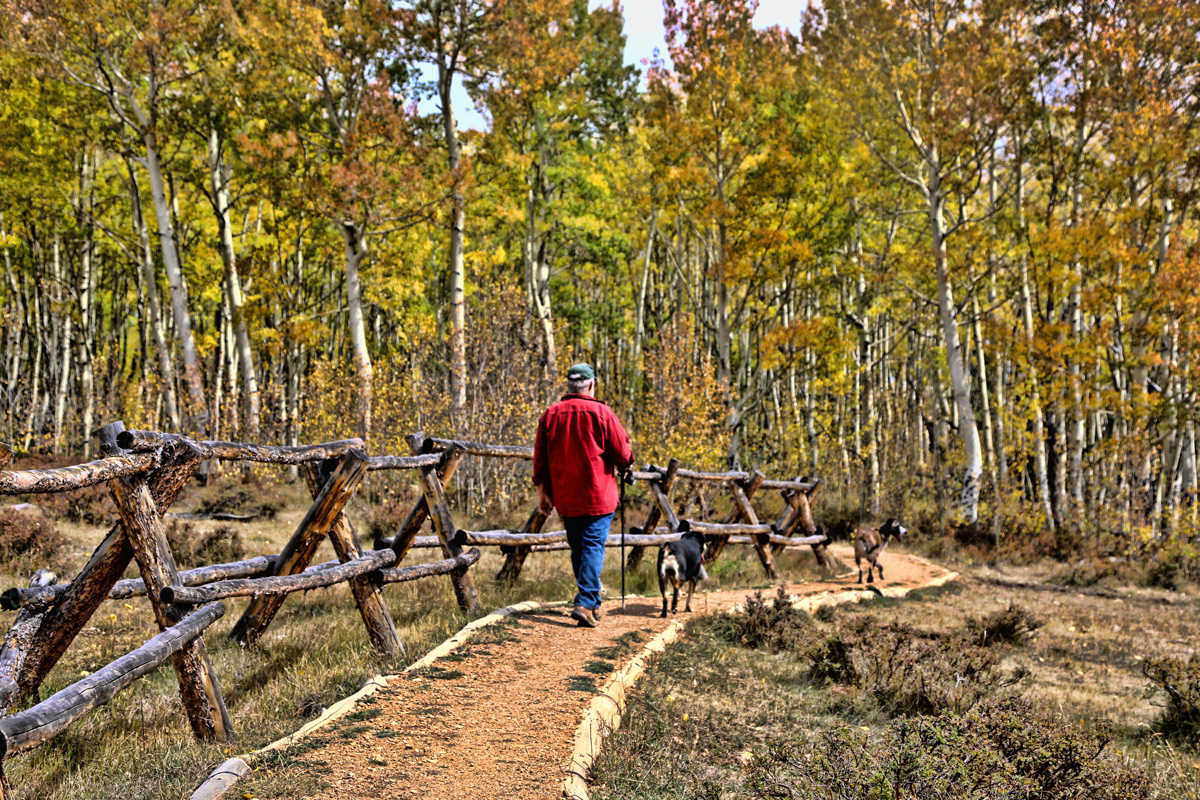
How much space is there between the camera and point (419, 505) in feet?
23.2

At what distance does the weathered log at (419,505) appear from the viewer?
6.92 m

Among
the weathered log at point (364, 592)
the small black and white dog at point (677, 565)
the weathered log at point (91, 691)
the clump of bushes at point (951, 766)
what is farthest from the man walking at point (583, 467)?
the weathered log at point (91, 691)

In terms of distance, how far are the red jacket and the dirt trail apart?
109cm

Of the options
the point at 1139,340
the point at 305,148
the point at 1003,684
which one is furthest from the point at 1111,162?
Result: the point at 305,148

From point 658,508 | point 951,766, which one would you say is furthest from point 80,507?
point 951,766

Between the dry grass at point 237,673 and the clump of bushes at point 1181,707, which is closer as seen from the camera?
the dry grass at point 237,673

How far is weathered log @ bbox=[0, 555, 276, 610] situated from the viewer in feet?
13.3

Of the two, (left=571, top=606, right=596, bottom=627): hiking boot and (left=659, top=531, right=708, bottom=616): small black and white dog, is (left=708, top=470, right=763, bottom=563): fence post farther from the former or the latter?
(left=571, top=606, right=596, bottom=627): hiking boot

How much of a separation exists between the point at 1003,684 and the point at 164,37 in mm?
19073

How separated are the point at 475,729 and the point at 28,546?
7.69 m

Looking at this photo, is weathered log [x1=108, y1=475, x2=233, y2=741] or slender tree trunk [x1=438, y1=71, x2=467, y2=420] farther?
slender tree trunk [x1=438, y1=71, x2=467, y2=420]

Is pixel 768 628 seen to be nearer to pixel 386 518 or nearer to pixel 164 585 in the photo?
pixel 164 585

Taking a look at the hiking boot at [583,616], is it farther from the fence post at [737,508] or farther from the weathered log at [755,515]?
the weathered log at [755,515]

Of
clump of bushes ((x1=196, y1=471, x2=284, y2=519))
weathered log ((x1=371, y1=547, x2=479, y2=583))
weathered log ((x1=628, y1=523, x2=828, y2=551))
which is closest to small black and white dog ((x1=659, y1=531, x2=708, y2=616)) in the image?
weathered log ((x1=628, y1=523, x2=828, y2=551))
